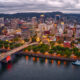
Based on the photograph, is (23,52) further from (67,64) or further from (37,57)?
(67,64)

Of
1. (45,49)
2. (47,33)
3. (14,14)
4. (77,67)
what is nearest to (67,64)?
(77,67)

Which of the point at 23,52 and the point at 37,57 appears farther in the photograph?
the point at 23,52

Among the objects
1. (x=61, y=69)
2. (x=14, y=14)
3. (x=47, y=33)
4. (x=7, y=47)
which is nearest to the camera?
(x=61, y=69)

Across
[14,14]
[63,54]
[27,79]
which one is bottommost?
[27,79]

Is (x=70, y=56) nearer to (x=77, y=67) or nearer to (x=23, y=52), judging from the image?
(x=77, y=67)

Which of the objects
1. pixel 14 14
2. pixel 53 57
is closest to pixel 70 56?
pixel 53 57

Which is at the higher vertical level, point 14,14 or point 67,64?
point 14,14

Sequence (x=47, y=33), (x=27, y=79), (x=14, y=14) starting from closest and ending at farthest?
(x=27, y=79), (x=47, y=33), (x=14, y=14)

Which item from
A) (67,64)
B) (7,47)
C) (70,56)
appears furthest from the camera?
(7,47)

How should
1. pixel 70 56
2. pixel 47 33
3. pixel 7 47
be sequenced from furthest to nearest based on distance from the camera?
pixel 47 33 → pixel 7 47 → pixel 70 56
